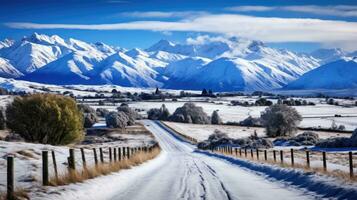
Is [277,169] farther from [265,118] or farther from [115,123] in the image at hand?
[115,123]

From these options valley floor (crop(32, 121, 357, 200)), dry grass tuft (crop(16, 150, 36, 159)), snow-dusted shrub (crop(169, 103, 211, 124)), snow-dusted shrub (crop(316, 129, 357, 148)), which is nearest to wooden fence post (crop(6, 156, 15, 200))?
valley floor (crop(32, 121, 357, 200))

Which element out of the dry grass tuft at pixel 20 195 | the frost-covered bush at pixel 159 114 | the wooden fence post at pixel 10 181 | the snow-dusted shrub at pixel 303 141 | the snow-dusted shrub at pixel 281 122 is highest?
the frost-covered bush at pixel 159 114

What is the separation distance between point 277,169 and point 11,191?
14822 mm

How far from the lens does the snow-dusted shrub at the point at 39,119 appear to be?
58562 mm

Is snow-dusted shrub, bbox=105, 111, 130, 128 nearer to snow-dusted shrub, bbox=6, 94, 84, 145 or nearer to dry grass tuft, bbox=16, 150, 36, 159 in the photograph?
snow-dusted shrub, bbox=6, 94, 84, 145

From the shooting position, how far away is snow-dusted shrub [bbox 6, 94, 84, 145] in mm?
58562

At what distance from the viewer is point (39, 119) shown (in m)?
58.7

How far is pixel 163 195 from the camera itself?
17.0m

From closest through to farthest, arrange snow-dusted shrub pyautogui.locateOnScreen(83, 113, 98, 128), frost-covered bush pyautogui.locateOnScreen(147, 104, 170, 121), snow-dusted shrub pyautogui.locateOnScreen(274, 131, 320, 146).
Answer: snow-dusted shrub pyautogui.locateOnScreen(274, 131, 320, 146), snow-dusted shrub pyautogui.locateOnScreen(83, 113, 98, 128), frost-covered bush pyautogui.locateOnScreen(147, 104, 170, 121)

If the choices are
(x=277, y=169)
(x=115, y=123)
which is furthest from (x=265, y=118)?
(x=277, y=169)

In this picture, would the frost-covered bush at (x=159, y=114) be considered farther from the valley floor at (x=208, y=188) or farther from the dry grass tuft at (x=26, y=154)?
the valley floor at (x=208, y=188)

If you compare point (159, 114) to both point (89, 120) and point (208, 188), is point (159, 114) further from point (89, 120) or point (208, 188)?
point (208, 188)

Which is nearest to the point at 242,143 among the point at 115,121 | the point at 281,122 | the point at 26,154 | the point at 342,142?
the point at 342,142

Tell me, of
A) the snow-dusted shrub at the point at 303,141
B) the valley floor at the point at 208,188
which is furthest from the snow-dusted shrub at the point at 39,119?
the snow-dusted shrub at the point at 303,141
